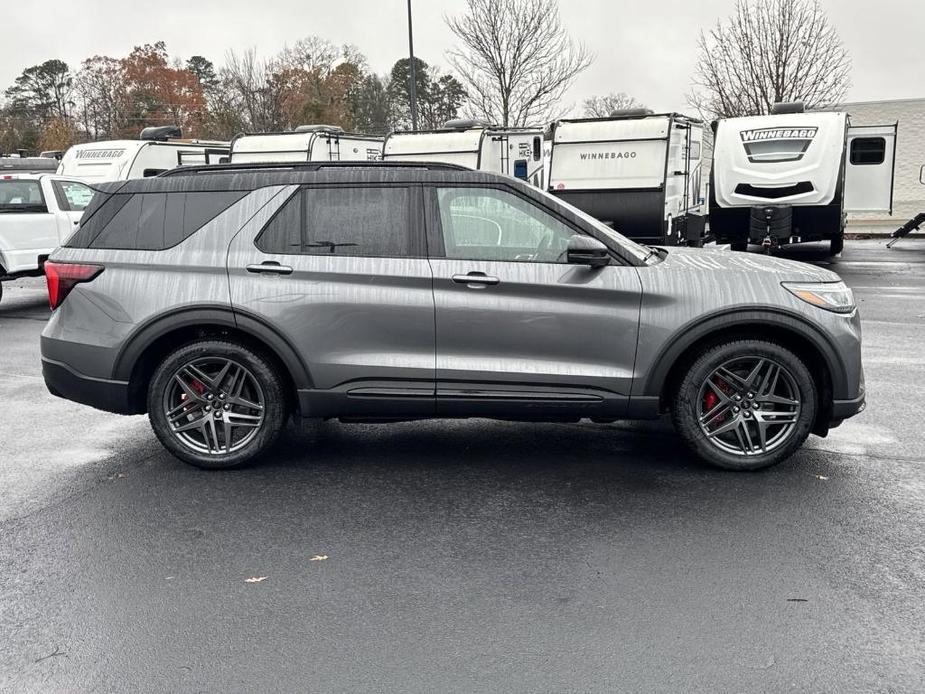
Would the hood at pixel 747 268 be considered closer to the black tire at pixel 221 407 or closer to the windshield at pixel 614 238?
the windshield at pixel 614 238

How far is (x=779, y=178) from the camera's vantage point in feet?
53.5

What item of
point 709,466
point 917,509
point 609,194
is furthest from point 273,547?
point 609,194

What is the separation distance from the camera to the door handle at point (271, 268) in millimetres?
5066

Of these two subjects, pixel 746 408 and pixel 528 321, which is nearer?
pixel 528 321

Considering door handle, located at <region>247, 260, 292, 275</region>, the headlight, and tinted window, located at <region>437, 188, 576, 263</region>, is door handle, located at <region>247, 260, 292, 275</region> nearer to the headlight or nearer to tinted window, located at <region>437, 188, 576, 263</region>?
tinted window, located at <region>437, 188, 576, 263</region>

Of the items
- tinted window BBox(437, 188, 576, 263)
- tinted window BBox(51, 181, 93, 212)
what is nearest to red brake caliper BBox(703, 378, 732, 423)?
tinted window BBox(437, 188, 576, 263)

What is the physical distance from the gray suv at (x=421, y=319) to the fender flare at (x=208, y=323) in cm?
1

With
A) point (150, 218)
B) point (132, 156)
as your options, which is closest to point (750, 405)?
point (150, 218)

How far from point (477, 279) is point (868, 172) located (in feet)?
62.6

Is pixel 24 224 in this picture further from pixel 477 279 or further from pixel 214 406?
pixel 477 279

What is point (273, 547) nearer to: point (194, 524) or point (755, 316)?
point (194, 524)

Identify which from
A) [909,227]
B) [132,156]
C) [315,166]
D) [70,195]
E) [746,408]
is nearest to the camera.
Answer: [746,408]

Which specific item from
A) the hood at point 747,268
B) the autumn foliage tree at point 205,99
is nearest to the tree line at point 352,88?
the autumn foliage tree at point 205,99

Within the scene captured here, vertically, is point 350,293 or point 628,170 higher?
point 628,170
